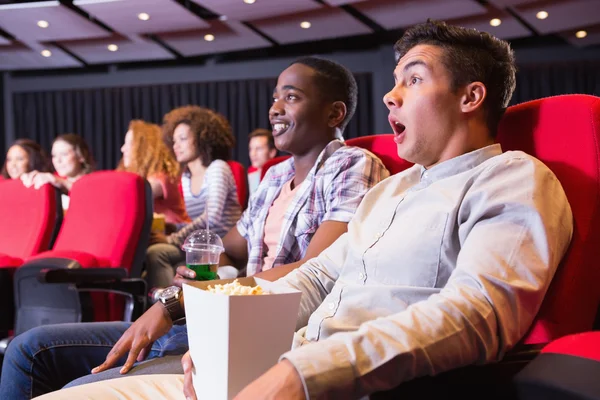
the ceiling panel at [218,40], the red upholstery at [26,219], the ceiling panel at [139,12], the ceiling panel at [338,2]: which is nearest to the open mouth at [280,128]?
the red upholstery at [26,219]

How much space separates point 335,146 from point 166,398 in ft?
2.99

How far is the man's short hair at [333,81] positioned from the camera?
2.07 metres

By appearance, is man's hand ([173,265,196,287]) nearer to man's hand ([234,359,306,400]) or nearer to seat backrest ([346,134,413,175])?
seat backrest ([346,134,413,175])

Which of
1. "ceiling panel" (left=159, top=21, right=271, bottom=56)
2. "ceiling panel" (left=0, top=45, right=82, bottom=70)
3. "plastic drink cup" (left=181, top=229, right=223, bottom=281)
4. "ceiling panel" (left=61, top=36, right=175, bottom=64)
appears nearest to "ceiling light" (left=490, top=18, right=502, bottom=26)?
"ceiling panel" (left=159, top=21, right=271, bottom=56)

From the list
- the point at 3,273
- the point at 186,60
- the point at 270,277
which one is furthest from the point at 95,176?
the point at 186,60

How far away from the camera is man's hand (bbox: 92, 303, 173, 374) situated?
1.42m

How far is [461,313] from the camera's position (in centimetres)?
93

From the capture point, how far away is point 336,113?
2.08 meters

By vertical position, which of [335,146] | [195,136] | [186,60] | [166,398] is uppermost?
[186,60]

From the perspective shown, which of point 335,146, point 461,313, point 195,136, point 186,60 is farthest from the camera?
point 186,60

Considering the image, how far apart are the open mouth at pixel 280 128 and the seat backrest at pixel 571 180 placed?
0.82 metres

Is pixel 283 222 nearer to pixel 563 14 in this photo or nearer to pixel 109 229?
pixel 109 229

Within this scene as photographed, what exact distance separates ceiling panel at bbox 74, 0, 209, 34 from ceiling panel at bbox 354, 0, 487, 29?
5.68ft

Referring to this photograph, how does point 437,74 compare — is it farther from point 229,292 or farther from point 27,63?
point 27,63
